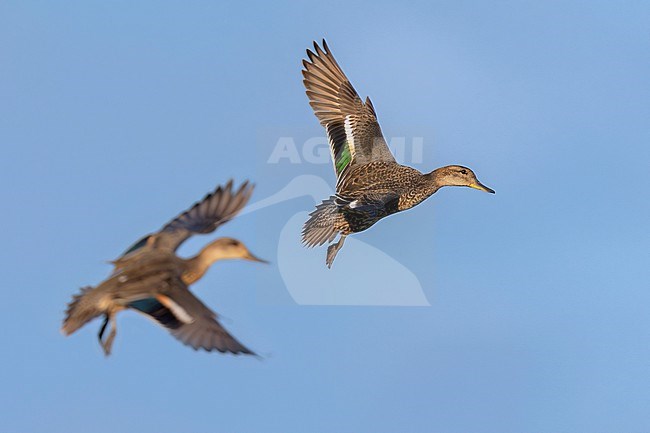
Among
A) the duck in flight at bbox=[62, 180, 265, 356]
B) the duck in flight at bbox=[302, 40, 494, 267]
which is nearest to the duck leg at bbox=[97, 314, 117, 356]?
the duck in flight at bbox=[62, 180, 265, 356]

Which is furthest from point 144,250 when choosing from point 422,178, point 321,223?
point 422,178

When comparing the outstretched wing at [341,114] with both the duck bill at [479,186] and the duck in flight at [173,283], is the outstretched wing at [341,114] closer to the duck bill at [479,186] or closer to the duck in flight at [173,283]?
the duck bill at [479,186]

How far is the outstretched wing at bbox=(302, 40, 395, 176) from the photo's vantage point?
21.0 m

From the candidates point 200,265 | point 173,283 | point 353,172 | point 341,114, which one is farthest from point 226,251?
point 341,114

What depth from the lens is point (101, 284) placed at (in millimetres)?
12664

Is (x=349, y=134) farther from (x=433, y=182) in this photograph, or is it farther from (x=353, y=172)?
(x=433, y=182)

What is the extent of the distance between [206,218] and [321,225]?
21.4ft

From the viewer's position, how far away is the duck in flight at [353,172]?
1939 cm

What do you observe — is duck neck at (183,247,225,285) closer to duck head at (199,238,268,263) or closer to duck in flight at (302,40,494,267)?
duck head at (199,238,268,263)

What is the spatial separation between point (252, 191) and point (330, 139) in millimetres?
8682

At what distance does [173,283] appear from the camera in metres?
12.4

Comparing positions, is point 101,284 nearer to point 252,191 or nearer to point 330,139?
point 252,191

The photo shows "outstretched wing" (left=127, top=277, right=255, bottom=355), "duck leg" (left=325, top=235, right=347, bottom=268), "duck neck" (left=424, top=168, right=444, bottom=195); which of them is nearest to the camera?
"outstretched wing" (left=127, top=277, right=255, bottom=355)

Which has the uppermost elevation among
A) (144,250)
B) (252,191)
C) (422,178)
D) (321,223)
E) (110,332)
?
(422,178)
